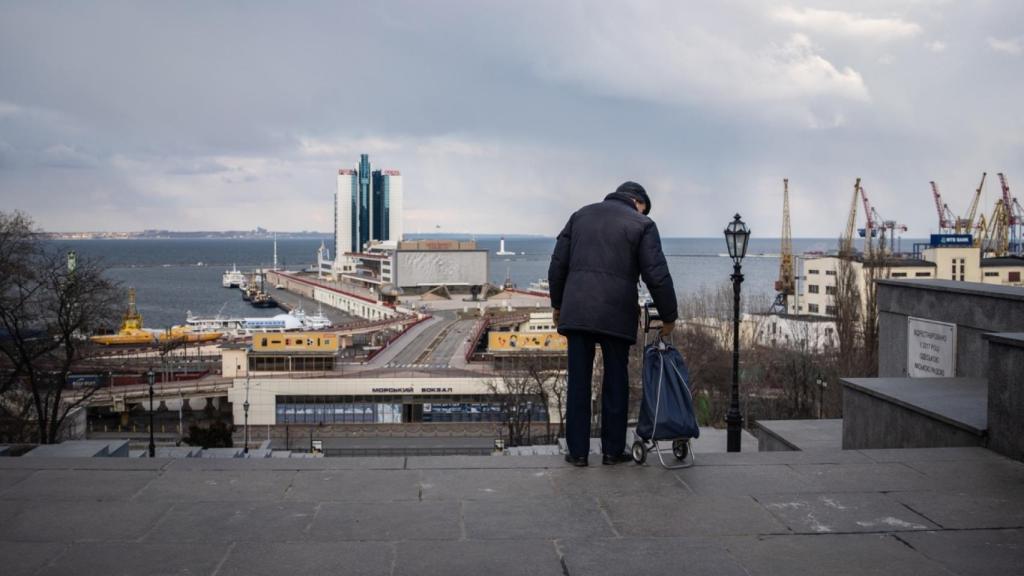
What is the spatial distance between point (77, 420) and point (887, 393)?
85.8 ft

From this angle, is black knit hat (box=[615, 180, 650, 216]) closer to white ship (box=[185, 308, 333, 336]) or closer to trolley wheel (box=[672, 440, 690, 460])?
trolley wheel (box=[672, 440, 690, 460])

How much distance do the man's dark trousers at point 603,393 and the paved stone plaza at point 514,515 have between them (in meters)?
0.18

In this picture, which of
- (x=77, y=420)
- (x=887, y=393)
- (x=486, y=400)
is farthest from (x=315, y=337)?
(x=887, y=393)

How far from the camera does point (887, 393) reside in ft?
23.1

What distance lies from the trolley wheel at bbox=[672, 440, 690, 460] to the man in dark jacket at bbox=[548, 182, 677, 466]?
30 centimetres

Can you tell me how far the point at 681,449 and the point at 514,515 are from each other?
1421 millimetres

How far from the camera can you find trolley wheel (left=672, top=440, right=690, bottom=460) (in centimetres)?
525

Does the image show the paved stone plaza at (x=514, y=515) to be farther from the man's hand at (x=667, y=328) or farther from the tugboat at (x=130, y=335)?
the tugboat at (x=130, y=335)

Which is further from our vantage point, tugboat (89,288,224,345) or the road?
tugboat (89,288,224,345)

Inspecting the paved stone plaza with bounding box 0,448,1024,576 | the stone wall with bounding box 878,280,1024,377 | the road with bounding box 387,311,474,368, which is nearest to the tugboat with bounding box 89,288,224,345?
the road with bounding box 387,311,474,368

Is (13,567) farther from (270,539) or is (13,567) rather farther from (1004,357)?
(1004,357)

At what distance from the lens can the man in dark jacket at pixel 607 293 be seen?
504cm

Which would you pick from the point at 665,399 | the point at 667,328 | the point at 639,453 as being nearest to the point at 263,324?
the point at 639,453

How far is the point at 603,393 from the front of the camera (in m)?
5.30
